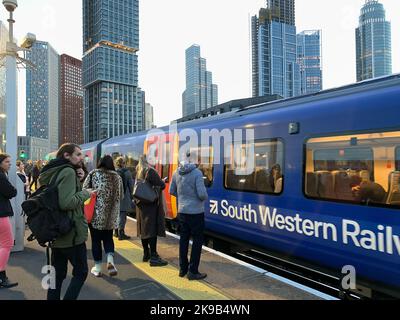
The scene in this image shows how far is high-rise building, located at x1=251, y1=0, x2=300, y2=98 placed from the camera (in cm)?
9388

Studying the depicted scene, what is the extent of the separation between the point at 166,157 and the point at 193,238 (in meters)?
4.46

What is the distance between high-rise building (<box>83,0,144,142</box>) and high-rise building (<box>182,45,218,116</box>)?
2486 centimetres

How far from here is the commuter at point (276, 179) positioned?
16.0ft

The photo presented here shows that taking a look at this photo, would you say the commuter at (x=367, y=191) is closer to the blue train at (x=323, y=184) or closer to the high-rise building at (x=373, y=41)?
the blue train at (x=323, y=184)

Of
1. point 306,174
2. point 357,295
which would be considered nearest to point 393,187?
point 306,174

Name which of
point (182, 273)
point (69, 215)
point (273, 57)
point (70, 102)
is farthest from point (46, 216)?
point (70, 102)

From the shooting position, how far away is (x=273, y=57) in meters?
97.4

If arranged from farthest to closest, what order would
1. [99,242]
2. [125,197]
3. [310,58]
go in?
[310,58] < [125,197] < [99,242]

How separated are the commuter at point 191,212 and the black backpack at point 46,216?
1.80 meters

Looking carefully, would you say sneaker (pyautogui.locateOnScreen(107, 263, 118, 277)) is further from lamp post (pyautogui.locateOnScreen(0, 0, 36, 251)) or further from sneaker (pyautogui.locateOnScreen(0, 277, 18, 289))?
lamp post (pyautogui.locateOnScreen(0, 0, 36, 251))

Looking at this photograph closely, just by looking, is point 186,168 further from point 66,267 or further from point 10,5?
point 10,5

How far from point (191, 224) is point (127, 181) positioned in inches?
102

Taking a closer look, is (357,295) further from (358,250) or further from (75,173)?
(75,173)

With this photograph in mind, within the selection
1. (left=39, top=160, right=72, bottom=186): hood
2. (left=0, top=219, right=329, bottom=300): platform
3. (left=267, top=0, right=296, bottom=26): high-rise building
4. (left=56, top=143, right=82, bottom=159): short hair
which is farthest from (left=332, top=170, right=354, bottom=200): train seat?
(left=267, top=0, right=296, bottom=26): high-rise building
